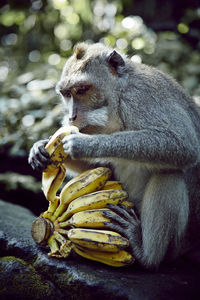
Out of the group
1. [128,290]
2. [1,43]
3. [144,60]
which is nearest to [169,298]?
[128,290]

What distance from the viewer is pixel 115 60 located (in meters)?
4.15

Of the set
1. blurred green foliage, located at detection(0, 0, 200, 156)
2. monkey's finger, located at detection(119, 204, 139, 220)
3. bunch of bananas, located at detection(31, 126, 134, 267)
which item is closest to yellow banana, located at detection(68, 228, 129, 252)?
bunch of bananas, located at detection(31, 126, 134, 267)

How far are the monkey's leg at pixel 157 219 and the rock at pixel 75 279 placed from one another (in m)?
0.22

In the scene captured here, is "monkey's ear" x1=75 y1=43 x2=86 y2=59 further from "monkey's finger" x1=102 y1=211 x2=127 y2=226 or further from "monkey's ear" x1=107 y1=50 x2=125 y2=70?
"monkey's finger" x1=102 y1=211 x2=127 y2=226

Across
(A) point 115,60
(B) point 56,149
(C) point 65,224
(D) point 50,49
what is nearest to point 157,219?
(C) point 65,224

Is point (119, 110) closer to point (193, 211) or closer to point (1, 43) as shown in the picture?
point (193, 211)

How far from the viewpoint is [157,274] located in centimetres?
368

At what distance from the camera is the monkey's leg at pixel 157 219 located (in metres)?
3.67

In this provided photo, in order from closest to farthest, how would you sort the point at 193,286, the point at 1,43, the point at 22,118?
the point at 193,286, the point at 22,118, the point at 1,43

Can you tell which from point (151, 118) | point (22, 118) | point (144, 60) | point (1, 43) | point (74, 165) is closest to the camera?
point (151, 118)

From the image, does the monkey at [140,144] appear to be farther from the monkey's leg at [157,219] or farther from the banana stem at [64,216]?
the banana stem at [64,216]

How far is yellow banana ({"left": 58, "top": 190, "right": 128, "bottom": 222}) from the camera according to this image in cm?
352

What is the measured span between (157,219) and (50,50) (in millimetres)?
6674

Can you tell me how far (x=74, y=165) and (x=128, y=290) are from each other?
176 centimetres
